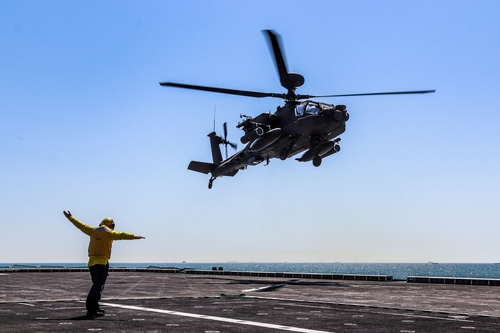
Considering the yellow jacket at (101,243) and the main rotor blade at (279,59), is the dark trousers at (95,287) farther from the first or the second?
the main rotor blade at (279,59)

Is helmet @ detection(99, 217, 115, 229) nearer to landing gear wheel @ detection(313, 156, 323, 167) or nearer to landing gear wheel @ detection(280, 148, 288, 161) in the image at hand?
landing gear wheel @ detection(280, 148, 288, 161)

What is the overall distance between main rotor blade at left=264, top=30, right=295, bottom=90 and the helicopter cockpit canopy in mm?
1772

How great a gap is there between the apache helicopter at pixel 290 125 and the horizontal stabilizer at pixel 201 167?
8.36 m

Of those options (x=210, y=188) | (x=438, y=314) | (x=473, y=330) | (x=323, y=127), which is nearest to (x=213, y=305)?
(x=438, y=314)

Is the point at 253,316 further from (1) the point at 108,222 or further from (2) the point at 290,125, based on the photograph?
(2) the point at 290,125

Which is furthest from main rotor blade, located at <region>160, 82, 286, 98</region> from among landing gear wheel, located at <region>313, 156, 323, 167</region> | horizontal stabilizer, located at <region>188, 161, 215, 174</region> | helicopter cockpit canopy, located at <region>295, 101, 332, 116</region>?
horizontal stabilizer, located at <region>188, 161, 215, 174</region>

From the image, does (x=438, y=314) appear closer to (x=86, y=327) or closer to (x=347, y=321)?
(x=347, y=321)

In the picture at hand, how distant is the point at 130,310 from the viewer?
14.7 m

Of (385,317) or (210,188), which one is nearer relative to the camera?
(385,317)

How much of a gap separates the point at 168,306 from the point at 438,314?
7407 millimetres

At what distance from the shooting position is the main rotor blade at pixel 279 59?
33469 mm

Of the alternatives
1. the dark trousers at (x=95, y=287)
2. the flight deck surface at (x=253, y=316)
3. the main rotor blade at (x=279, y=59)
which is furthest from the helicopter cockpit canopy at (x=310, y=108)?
the dark trousers at (x=95, y=287)

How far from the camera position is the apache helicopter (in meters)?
35.6

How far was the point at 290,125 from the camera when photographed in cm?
3725
